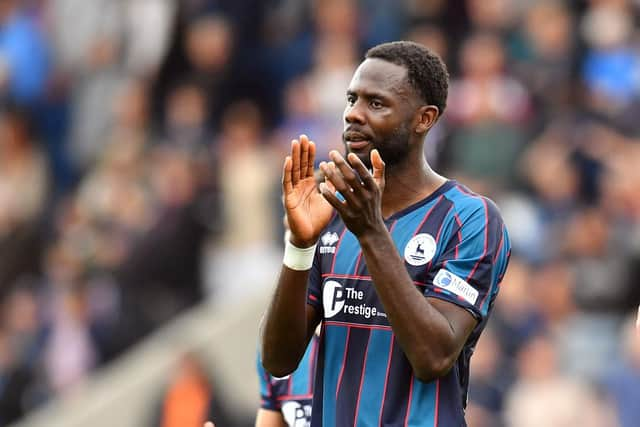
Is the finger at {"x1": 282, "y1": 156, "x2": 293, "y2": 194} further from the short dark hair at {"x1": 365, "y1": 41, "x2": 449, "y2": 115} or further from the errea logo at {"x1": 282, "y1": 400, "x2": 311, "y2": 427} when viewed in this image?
the errea logo at {"x1": 282, "y1": 400, "x2": 311, "y2": 427}

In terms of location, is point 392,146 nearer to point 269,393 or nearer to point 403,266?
point 403,266

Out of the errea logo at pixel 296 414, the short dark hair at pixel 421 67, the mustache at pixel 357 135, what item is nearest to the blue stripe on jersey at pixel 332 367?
the mustache at pixel 357 135

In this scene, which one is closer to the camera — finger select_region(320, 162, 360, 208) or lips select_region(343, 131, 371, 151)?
finger select_region(320, 162, 360, 208)

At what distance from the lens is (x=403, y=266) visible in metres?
4.44

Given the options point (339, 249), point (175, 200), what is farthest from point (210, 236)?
point (339, 249)

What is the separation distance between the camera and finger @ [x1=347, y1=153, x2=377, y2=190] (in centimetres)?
431

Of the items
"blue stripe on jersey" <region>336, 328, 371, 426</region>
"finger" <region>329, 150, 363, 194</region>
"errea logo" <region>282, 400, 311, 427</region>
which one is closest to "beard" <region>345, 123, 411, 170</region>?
"finger" <region>329, 150, 363, 194</region>

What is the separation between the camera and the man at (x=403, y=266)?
15.2 ft

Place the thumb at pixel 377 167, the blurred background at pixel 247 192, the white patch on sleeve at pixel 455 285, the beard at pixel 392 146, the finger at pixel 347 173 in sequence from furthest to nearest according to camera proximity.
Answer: the blurred background at pixel 247 192
the beard at pixel 392 146
the white patch on sleeve at pixel 455 285
the thumb at pixel 377 167
the finger at pixel 347 173

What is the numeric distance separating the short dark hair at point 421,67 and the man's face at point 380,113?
3 centimetres

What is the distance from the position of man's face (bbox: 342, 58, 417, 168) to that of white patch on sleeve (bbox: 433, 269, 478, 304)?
1.50 feet

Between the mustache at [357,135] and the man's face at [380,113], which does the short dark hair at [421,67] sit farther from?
the mustache at [357,135]

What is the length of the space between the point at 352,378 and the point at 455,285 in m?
0.49

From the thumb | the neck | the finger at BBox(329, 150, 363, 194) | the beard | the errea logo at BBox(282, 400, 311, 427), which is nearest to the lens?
the finger at BBox(329, 150, 363, 194)
